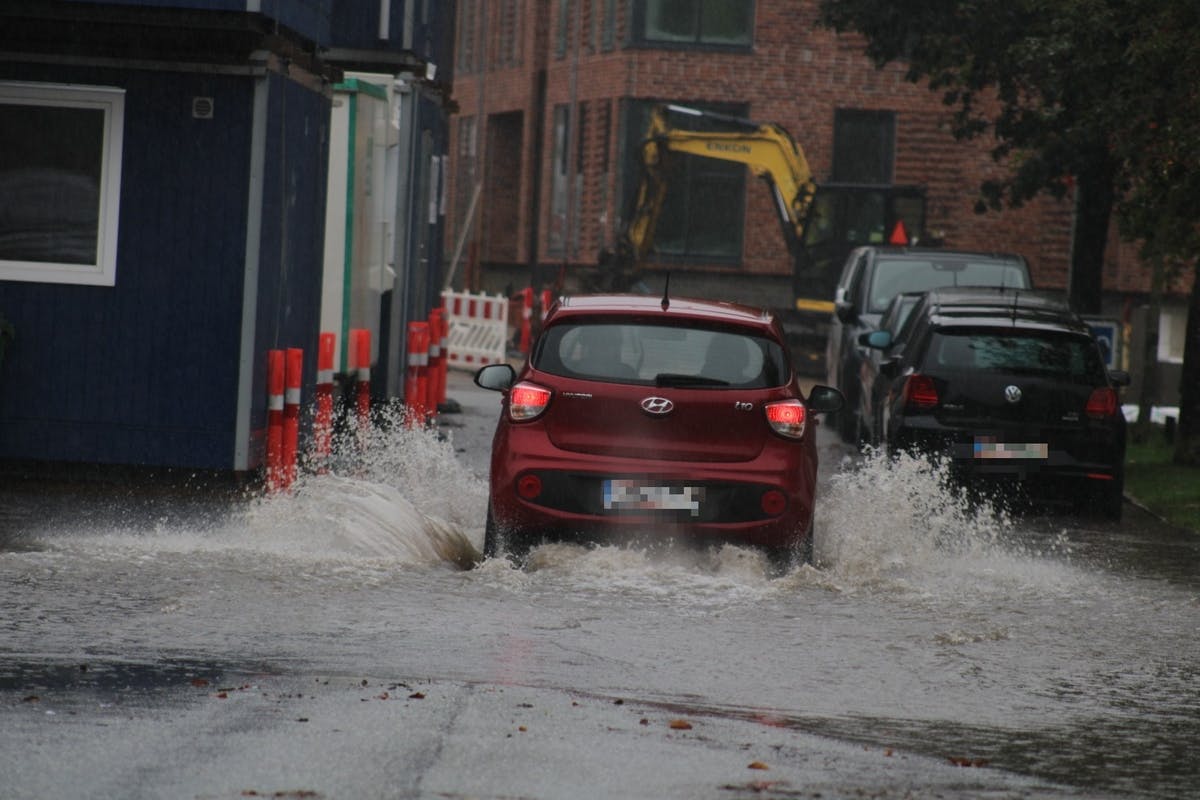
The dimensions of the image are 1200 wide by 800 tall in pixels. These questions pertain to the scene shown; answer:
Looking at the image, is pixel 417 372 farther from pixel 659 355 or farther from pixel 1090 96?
pixel 659 355

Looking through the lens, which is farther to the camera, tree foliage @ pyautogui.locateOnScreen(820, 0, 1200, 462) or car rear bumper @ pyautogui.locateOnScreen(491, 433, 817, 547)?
tree foliage @ pyautogui.locateOnScreen(820, 0, 1200, 462)

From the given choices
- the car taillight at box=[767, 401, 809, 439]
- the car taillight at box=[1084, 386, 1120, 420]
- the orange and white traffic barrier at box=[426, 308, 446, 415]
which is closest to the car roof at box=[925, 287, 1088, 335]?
the car taillight at box=[1084, 386, 1120, 420]

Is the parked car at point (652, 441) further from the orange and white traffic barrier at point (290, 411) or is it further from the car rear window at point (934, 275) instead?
the car rear window at point (934, 275)

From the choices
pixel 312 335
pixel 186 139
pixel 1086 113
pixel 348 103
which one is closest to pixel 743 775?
pixel 186 139

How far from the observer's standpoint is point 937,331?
17266 millimetres

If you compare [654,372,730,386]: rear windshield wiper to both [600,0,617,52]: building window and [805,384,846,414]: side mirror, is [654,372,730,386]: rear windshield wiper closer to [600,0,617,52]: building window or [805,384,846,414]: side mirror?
[805,384,846,414]: side mirror

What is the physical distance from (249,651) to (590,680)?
1383 millimetres

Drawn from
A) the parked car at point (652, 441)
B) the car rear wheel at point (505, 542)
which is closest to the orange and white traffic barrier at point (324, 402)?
the car rear wheel at point (505, 542)

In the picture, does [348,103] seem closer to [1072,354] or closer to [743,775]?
[1072,354]

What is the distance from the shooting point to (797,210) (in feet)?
135

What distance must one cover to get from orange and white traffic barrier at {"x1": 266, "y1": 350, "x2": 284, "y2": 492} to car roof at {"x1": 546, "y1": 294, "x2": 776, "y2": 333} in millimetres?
3984

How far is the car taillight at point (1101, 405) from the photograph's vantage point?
1683 centimetres

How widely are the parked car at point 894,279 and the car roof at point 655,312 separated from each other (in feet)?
37.1

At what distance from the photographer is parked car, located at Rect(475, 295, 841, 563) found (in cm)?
1159
